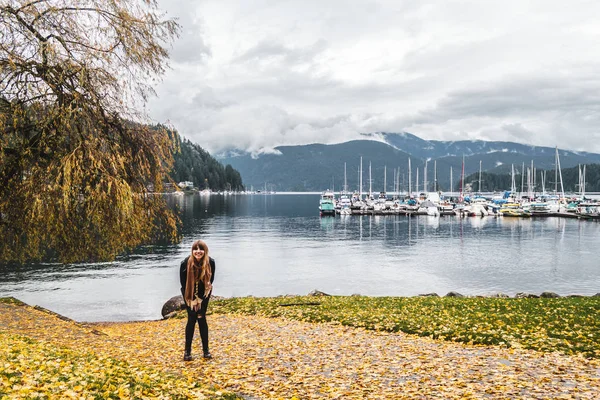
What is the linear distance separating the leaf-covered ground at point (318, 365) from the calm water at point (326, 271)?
8.74m

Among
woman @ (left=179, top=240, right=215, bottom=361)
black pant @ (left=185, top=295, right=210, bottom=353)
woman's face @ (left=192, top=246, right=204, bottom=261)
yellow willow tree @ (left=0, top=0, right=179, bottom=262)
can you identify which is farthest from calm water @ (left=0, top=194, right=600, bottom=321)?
woman's face @ (left=192, top=246, right=204, bottom=261)

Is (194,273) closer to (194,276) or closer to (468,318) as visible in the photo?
(194,276)

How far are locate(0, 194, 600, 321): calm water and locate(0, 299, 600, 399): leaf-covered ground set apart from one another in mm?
8744

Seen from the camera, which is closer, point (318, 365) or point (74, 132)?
point (318, 365)

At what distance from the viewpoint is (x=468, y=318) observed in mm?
17594

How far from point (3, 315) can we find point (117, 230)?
6.65 m

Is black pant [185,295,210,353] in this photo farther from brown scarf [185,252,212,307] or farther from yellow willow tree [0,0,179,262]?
yellow willow tree [0,0,179,262]

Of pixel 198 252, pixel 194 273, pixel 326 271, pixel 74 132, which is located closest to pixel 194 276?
pixel 194 273

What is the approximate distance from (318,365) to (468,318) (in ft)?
27.4

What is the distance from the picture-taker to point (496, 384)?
10.2 m

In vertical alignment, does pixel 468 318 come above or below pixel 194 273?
below

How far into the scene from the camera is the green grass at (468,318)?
46.7 ft

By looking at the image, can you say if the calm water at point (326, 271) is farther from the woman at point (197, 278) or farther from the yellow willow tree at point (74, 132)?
the woman at point (197, 278)


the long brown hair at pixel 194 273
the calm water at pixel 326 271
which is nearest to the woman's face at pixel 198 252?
the long brown hair at pixel 194 273
